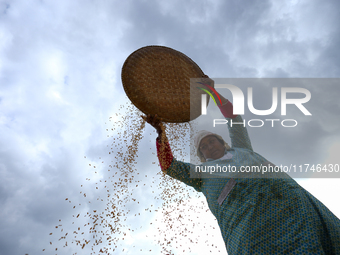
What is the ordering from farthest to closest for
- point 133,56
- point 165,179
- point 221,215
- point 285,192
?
point 165,179 < point 133,56 < point 221,215 < point 285,192

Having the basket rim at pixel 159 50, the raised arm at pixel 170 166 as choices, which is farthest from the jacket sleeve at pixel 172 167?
the basket rim at pixel 159 50

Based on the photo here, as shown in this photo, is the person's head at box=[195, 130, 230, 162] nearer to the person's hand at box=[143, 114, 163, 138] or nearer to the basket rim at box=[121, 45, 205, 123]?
the basket rim at box=[121, 45, 205, 123]

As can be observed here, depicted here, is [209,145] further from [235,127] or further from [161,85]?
[161,85]

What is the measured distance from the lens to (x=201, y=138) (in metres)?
3.16

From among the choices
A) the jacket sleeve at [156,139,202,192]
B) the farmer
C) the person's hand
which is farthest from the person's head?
the person's hand

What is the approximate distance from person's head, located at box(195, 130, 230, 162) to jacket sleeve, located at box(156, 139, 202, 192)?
0.91 feet

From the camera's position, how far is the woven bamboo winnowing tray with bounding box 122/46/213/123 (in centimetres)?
287

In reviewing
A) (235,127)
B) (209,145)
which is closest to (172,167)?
(209,145)

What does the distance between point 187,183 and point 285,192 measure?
1.32 m

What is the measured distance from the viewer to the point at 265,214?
6.99ft

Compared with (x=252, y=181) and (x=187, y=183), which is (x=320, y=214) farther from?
(x=187, y=183)

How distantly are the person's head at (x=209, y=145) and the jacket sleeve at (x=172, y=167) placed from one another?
277mm

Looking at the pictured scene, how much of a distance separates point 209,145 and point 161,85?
1107 mm

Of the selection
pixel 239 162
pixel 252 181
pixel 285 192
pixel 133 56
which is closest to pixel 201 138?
pixel 239 162
